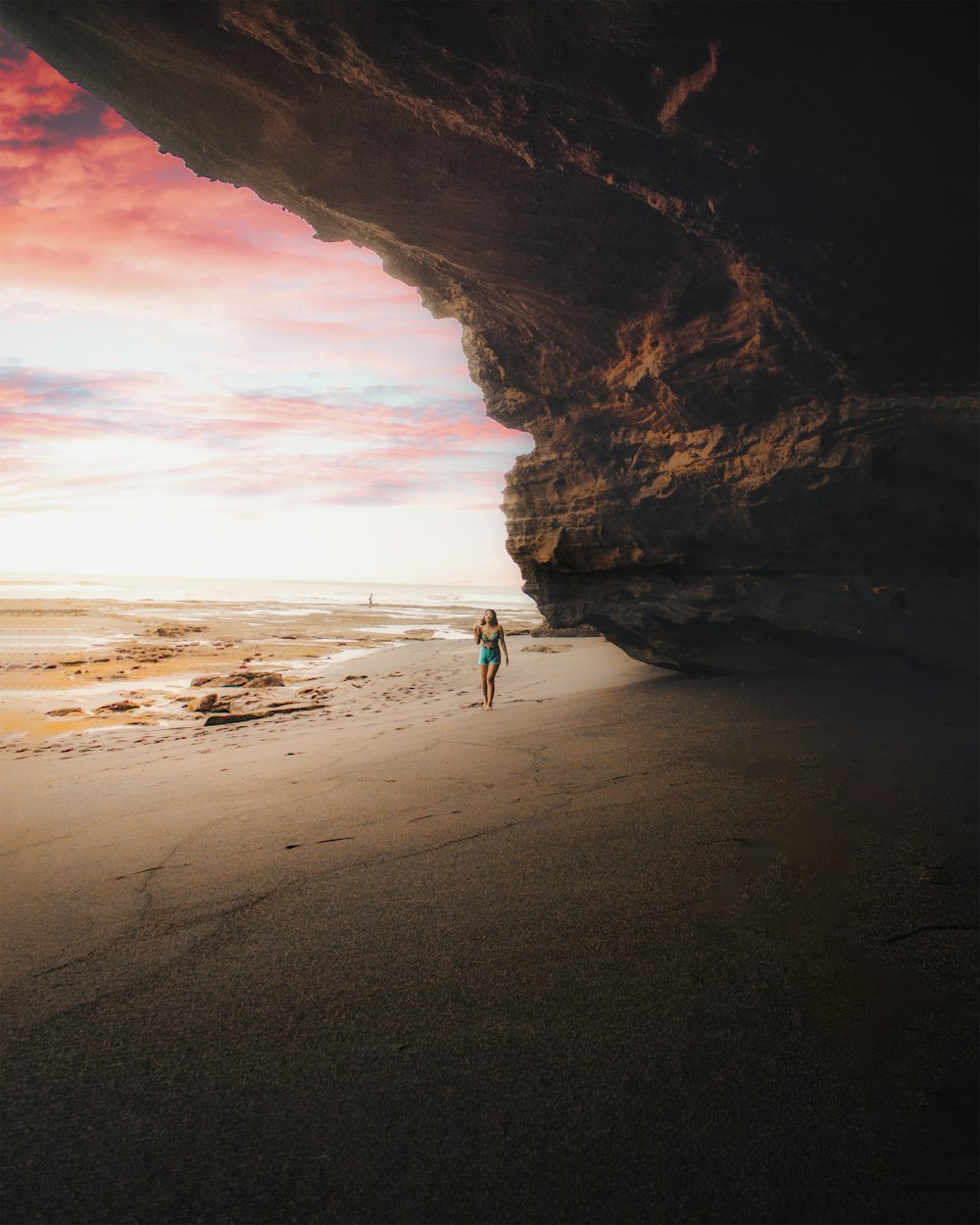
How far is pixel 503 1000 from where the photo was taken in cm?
249

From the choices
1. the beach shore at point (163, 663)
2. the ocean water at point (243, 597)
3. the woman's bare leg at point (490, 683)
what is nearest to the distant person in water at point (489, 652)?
the woman's bare leg at point (490, 683)

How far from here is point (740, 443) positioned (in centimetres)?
785

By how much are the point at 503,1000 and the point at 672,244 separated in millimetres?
7218

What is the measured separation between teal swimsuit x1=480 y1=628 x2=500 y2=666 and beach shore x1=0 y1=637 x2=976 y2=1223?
16.0 feet

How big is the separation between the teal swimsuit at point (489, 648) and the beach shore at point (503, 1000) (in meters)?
4.87

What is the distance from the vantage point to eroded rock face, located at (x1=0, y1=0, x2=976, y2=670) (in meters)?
4.49

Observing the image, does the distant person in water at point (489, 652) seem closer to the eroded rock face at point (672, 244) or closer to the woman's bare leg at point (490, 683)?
the woman's bare leg at point (490, 683)

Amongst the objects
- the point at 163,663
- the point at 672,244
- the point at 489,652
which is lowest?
the point at 163,663

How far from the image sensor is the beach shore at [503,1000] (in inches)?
71.0

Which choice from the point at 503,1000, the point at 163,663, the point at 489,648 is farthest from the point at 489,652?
the point at 163,663

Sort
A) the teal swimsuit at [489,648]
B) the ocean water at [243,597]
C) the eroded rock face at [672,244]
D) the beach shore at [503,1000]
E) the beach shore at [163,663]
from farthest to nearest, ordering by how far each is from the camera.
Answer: the ocean water at [243,597] < the beach shore at [163,663] < the teal swimsuit at [489,648] < the eroded rock face at [672,244] < the beach shore at [503,1000]

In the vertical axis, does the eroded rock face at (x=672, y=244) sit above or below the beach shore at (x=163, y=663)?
above

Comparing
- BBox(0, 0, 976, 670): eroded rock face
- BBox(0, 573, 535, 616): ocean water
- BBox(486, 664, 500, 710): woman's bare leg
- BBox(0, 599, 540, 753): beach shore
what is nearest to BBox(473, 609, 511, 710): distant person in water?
BBox(486, 664, 500, 710): woman's bare leg

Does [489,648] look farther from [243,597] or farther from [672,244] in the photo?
[243,597]
